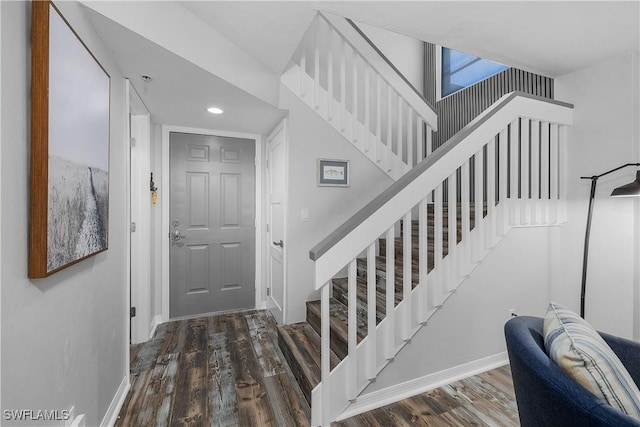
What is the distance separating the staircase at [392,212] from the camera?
1604mm

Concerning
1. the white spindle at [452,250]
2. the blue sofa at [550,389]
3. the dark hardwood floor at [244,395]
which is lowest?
the dark hardwood floor at [244,395]

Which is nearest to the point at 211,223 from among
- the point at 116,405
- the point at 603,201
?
the point at 116,405

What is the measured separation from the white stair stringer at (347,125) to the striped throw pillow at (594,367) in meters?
2.07

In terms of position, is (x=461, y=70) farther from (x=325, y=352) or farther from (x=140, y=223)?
(x=140, y=223)

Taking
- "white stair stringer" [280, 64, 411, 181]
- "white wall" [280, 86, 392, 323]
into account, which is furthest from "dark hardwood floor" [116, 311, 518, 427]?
"white stair stringer" [280, 64, 411, 181]

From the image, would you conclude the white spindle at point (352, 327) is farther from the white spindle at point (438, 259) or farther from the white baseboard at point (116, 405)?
the white baseboard at point (116, 405)

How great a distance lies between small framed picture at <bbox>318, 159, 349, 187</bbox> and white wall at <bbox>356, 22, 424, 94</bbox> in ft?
5.79

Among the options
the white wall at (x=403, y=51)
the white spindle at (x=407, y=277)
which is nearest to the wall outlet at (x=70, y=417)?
the white spindle at (x=407, y=277)

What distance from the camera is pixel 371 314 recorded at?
1.64 meters

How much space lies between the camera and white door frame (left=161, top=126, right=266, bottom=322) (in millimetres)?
2957

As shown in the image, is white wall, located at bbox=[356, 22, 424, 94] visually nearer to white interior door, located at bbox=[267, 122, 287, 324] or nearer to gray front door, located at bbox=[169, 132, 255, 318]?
white interior door, located at bbox=[267, 122, 287, 324]

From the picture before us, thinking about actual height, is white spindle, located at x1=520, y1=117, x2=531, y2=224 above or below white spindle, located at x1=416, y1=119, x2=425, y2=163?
below

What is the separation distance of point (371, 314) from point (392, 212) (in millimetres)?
606

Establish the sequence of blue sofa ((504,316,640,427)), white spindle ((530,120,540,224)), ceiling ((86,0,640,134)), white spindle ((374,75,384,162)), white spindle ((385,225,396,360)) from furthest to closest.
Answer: white spindle ((374,75,384,162))
white spindle ((530,120,540,224))
white spindle ((385,225,396,360))
ceiling ((86,0,640,134))
blue sofa ((504,316,640,427))
